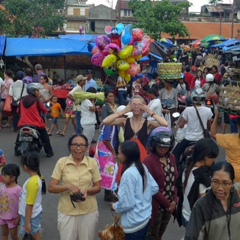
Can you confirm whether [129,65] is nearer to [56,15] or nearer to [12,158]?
[12,158]

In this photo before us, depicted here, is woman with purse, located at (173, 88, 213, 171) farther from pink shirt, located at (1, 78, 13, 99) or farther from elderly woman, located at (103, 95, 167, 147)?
pink shirt, located at (1, 78, 13, 99)

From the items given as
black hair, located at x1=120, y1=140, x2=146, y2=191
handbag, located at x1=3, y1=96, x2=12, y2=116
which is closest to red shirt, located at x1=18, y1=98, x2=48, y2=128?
handbag, located at x1=3, y1=96, x2=12, y2=116

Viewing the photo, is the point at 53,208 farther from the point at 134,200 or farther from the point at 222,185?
the point at 222,185

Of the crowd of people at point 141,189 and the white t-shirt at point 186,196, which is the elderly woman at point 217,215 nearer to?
the crowd of people at point 141,189

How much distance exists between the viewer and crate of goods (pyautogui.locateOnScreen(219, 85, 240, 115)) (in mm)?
5809

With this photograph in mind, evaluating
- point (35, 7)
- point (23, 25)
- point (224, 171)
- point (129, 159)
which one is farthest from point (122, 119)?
point (35, 7)

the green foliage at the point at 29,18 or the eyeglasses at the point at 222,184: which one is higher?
the green foliage at the point at 29,18

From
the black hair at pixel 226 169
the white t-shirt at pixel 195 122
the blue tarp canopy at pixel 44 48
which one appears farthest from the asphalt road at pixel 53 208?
the blue tarp canopy at pixel 44 48

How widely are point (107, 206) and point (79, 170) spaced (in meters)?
2.80

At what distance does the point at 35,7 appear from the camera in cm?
3494

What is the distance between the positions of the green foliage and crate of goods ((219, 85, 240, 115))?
24955 mm

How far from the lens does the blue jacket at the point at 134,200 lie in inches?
186

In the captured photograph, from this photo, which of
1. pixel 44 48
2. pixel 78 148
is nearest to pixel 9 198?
pixel 78 148

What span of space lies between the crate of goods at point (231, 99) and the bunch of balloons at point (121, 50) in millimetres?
4821
